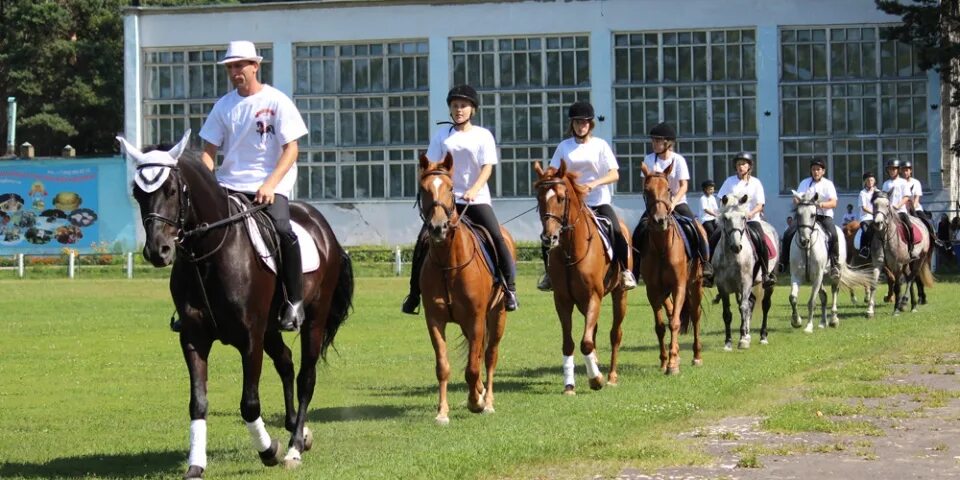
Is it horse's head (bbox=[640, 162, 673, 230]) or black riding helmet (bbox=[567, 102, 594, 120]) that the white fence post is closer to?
horse's head (bbox=[640, 162, 673, 230])

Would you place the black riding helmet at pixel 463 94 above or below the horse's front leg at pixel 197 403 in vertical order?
above

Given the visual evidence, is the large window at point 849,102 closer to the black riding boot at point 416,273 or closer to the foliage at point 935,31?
the foliage at point 935,31

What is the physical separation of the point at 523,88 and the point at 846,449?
184 feet

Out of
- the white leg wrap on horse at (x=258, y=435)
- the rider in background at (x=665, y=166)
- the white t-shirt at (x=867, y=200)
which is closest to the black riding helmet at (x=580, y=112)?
the rider in background at (x=665, y=166)

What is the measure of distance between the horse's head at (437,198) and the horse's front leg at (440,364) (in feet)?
2.93

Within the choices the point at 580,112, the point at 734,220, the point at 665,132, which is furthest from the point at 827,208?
the point at 580,112

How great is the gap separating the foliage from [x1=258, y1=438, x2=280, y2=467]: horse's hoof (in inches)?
1757

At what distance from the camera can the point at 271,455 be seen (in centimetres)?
1073

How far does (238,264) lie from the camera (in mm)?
10422

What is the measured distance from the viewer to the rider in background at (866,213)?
29.6m

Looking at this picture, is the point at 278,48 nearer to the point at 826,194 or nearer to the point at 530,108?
the point at 530,108

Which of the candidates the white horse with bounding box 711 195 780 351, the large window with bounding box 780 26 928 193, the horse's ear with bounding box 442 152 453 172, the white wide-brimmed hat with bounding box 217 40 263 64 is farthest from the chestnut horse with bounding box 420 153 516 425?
the large window with bounding box 780 26 928 193

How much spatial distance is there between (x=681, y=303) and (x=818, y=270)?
833cm

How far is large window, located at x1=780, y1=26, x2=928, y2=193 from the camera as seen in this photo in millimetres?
63906
